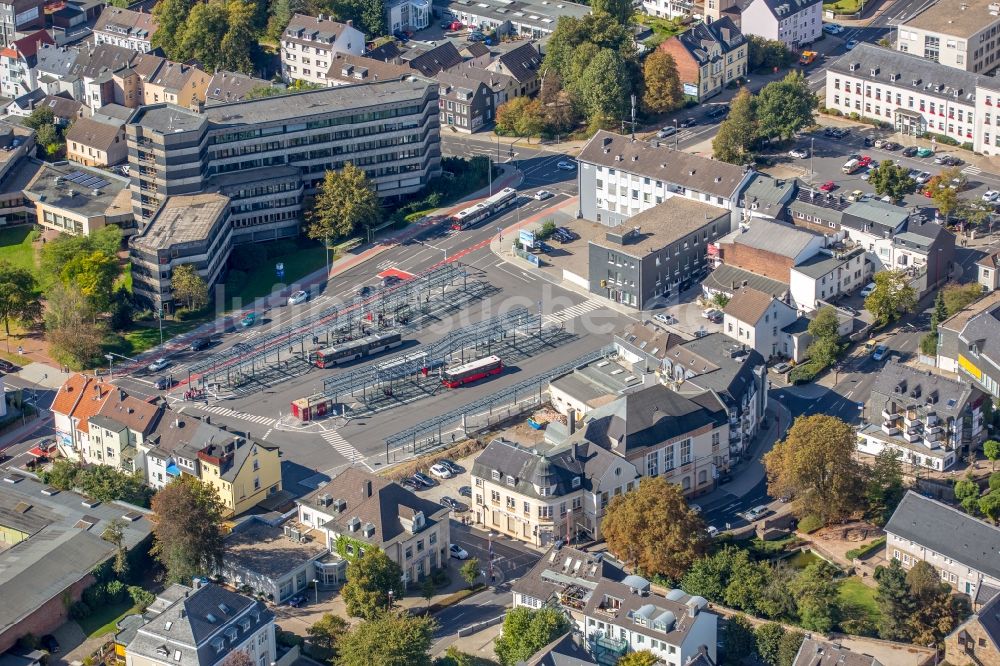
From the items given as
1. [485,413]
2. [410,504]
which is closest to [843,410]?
[485,413]

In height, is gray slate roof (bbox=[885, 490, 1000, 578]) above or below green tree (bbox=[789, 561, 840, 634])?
above

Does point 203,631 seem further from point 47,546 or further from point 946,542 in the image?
point 946,542

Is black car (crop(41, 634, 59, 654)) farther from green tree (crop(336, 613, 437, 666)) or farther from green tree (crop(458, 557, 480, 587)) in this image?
green tree (crop(458, 557, 480, 587))

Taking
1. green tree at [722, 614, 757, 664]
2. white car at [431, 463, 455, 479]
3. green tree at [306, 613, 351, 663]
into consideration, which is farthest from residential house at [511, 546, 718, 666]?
white car at [431, 463, 455, 479]

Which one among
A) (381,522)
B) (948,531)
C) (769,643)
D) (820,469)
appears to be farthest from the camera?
(820,469)

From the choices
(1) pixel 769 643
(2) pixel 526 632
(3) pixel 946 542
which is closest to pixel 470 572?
(2) pixel 526 632

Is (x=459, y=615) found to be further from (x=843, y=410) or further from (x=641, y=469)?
(x=843, y=410)
